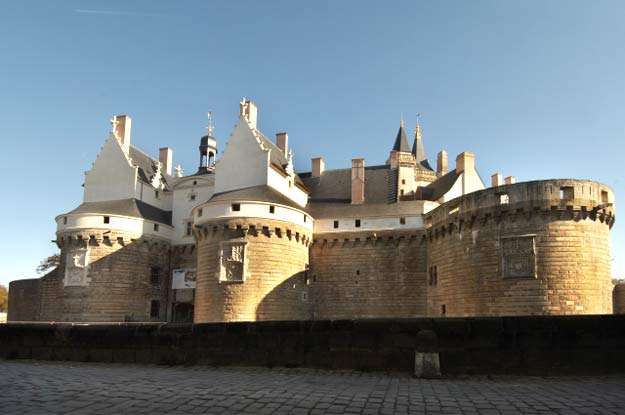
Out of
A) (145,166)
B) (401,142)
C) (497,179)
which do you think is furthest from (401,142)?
(145,166)

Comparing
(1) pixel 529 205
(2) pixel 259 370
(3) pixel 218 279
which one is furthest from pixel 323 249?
(2) pixel 259 370

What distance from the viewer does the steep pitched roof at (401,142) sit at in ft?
155

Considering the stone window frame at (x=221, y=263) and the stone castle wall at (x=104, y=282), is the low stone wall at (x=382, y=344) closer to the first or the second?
the stone window frame at (x=221, y=263)

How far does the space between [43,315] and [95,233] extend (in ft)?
19.8

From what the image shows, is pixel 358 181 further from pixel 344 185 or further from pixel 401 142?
pixel 401 142

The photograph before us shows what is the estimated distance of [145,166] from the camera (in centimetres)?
3831

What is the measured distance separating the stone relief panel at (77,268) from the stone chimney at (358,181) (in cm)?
1619

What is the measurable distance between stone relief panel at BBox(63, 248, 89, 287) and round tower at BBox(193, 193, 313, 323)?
7.12 meters

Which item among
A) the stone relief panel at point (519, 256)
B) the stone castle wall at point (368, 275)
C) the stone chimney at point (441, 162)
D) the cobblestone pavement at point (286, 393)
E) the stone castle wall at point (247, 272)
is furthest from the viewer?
the stone chimney at point (441, 162)

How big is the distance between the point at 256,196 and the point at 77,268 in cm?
1153

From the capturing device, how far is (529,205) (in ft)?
71.9

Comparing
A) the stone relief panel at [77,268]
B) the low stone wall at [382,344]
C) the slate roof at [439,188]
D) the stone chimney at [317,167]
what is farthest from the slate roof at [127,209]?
the low stone wall at [382,344]

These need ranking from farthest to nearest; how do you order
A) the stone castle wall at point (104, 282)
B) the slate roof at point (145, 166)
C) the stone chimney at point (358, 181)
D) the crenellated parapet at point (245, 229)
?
the slate roof at point (145, 166), the stone chimney at point (358, 181), the stone castle wall at point (104, 282), the crenellated parapet at point (245, 229)

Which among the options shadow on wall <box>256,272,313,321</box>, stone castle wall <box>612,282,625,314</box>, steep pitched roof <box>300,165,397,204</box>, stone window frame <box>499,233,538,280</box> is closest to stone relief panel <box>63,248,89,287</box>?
shadow on wall <box>256,272,313,321</box>
